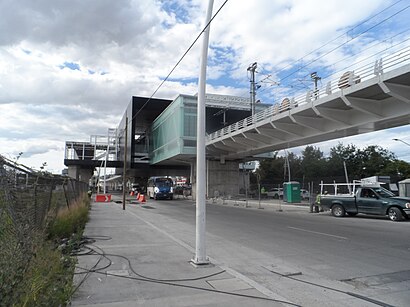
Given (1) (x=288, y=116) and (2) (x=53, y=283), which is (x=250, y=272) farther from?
(1) (x=288, y=116)

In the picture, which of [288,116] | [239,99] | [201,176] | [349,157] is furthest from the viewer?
[349,157]

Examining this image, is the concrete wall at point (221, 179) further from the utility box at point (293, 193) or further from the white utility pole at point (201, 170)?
the white utility pole at point (201, 170)

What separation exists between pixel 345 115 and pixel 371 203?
8.21 meters

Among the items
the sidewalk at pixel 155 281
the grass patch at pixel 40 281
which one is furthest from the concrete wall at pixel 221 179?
the grass patch at pixel 40 281

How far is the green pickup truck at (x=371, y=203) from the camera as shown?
A: 62.5ft

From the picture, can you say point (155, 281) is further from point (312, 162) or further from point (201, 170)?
point (312, 162)

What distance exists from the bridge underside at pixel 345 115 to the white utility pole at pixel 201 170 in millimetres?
14323

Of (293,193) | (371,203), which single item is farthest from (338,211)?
(293,193)

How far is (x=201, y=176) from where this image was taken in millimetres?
7988

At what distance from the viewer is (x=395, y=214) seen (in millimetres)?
19156

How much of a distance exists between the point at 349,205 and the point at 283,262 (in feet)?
47.5

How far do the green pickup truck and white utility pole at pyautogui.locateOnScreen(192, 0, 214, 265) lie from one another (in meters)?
14.8

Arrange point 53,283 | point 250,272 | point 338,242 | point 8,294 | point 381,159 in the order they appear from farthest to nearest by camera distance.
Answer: point 381,159
point 338,242
point 250,272
point 53,283
point 8,294

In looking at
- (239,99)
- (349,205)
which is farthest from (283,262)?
(239,99)
